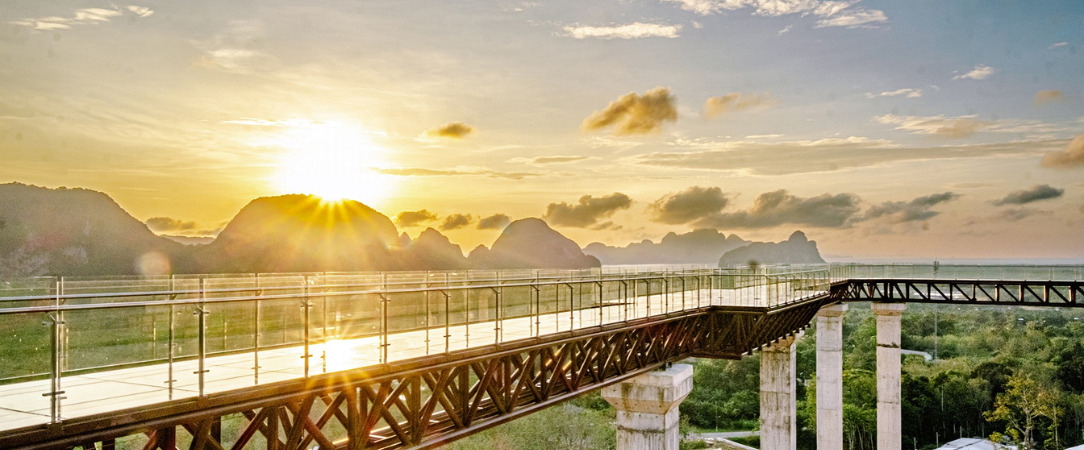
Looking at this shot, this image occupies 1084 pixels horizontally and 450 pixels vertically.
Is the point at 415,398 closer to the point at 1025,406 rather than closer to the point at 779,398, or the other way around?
the point at 779,398

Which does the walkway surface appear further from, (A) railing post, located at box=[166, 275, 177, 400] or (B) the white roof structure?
(B) the white roof structure

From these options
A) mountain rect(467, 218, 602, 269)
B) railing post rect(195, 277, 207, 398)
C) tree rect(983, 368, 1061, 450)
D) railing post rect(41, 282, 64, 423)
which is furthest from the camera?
mountain rect(467, 218, 602, 269)

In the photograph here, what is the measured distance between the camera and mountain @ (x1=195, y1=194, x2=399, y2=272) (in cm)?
4372

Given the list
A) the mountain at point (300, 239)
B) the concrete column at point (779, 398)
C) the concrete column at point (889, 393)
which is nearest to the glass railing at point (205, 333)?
the concrete column at point (779, 398)

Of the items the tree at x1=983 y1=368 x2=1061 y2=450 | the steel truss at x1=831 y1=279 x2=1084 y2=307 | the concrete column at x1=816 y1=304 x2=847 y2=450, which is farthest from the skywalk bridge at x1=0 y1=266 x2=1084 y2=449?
the tree at x1=983 y1=368 x2=1061 y2=450

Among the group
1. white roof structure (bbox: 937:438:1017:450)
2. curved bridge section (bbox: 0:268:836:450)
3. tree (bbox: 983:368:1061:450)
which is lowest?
white roof structure (bbox: 937:438:1017:450)

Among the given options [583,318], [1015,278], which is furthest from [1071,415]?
[583,318]

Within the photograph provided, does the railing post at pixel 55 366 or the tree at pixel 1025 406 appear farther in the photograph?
the tree at pixel 1025 406

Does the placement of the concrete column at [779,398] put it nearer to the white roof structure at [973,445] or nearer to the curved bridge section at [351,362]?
the curved bridge section at [351,362]

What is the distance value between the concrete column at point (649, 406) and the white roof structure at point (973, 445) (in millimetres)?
46482

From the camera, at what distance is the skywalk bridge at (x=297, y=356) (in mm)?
8688

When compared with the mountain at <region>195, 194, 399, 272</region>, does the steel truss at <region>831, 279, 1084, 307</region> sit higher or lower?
lower

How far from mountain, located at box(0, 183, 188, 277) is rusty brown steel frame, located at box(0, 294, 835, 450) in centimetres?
3252

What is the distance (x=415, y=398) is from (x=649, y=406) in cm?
1096
